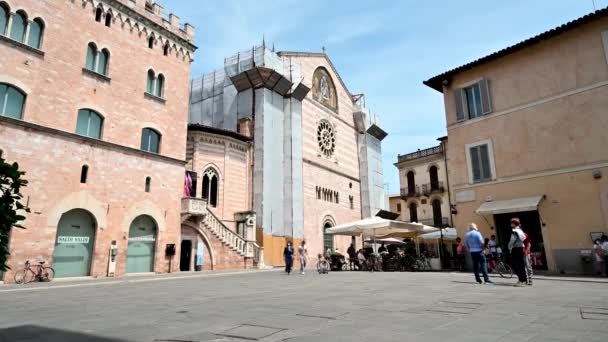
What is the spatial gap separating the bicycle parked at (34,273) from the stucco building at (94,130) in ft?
0.93

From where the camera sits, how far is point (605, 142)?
1372cm

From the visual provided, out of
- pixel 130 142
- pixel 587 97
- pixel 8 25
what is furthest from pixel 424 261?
pixel 8 25

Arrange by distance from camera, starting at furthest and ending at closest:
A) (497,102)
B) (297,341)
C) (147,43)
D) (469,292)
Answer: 1. (147,43)
2. (497,102)
3. (469,292)
4. (297,341)

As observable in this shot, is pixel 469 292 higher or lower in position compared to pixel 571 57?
lower

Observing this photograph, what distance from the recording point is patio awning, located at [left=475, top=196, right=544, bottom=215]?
47.7 feet

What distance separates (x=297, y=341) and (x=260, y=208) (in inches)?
885

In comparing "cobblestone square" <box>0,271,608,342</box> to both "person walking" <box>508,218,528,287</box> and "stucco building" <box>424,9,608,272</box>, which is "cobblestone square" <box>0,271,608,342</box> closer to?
"person walking" <box>508,218,528,287</box>

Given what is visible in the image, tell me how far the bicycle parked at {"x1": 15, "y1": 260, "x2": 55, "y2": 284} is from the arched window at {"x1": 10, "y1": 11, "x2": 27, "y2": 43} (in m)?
9.12

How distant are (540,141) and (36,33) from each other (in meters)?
21.9

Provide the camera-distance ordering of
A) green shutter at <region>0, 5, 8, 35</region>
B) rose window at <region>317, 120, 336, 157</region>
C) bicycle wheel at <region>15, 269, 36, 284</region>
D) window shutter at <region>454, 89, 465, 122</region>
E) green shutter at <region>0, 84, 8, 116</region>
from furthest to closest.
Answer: rose window at <region>317, 120, 336, 157</region>
window shutter at <region>454, 89, 465, 122</region>
green shutter at <region>0, 5, 8, 35</region>
green shutter at <region>0, 84, 8, 116</region>
bicycle wheel at <region>15, 269, 36, 284</region>

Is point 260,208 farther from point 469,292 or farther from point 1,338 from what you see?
point 1,338

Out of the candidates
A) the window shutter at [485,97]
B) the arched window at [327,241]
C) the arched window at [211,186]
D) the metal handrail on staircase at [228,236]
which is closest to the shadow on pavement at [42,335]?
the metal handrail on staircase at [228,236]

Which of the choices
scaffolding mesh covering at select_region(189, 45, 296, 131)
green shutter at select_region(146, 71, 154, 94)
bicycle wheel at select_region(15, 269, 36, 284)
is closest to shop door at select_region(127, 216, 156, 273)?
bicycle wheel at select_region(15, 269, 36, 284)

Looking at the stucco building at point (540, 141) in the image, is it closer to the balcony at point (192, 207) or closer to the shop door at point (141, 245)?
the balcony at point (192, 207)
